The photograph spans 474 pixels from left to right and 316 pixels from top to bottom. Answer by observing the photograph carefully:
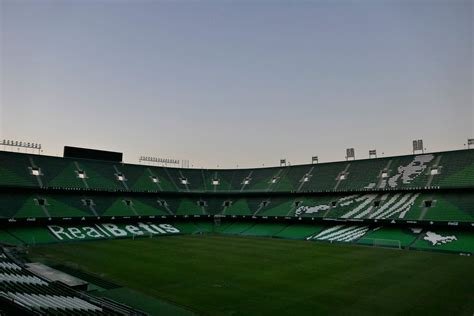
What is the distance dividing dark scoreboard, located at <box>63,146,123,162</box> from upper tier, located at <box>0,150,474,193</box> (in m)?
1.71

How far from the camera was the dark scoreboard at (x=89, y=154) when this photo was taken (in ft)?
189

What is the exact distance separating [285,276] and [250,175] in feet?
151

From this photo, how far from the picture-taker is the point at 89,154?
59719mm

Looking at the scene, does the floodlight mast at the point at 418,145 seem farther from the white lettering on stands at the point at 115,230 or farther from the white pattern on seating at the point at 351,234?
the white lettering on stands at the point at 115,230

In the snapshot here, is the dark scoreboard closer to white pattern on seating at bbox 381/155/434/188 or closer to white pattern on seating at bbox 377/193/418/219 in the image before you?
white pattern on seating at bbox 377/193/418/219

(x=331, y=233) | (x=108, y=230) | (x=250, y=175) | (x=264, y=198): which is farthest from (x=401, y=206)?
(x=108, y=230)

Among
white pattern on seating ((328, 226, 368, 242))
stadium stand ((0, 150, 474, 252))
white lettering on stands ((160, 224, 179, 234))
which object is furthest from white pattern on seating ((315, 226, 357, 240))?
white lettering on stands ((160, 224, 179, 234))

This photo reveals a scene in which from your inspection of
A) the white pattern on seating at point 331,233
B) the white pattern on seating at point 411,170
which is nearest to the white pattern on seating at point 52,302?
the white pattern on seating at point 331,233

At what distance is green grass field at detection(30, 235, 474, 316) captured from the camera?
17.5 m

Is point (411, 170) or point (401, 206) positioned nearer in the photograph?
point (401, 206)

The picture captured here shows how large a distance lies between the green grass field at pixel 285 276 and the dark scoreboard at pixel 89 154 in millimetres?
23112

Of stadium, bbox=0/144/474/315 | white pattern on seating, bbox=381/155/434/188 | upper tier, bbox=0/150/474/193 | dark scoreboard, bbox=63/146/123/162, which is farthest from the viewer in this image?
dark scoreboard, bbox=63/146/123/162

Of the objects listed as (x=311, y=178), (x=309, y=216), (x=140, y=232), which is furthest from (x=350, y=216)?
(x=140, y=232)

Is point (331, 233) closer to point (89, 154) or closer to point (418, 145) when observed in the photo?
point (418, 145)
